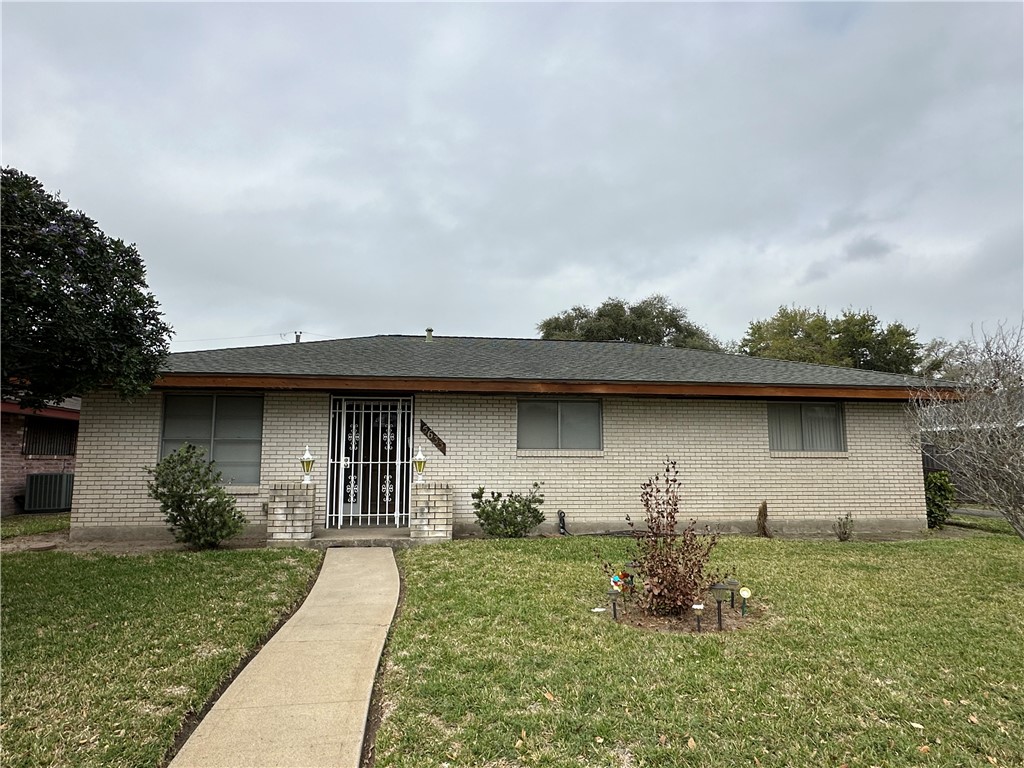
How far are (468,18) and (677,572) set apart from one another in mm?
10184

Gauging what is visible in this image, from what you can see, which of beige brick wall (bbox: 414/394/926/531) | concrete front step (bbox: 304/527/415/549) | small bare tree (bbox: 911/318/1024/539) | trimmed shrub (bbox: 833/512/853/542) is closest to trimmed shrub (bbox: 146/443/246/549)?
concrete front step (bbox: 304/527/415/549)

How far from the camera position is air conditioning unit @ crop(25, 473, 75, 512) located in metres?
13.6

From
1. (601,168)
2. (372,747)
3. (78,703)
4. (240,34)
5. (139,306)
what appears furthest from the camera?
(601,168)

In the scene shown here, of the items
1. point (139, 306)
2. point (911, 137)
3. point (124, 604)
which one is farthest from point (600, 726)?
A: point (911, 137)

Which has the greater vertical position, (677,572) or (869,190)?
A: (869,190)

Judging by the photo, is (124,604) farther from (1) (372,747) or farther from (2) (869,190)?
(2) (869,190)

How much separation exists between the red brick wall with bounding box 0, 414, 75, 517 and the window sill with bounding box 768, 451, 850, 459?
1693 centimetres

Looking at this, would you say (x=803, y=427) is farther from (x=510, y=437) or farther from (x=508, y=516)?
(x=508, y=516)

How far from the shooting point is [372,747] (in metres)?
2.83

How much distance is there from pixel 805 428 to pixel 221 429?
1049 cm

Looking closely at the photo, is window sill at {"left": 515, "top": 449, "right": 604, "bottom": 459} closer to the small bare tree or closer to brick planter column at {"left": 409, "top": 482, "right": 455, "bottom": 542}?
brick planter column at {"left": 409, "top": 482, "right": 455, "bottom": 542}

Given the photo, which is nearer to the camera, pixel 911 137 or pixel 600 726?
pixel 600 726

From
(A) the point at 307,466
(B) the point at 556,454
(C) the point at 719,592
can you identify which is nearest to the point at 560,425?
(B) the point at 556,454

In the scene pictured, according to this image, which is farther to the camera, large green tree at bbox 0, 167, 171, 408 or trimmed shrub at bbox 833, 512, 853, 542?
trimmed shrub at bbox 833, 512, 853, 542
